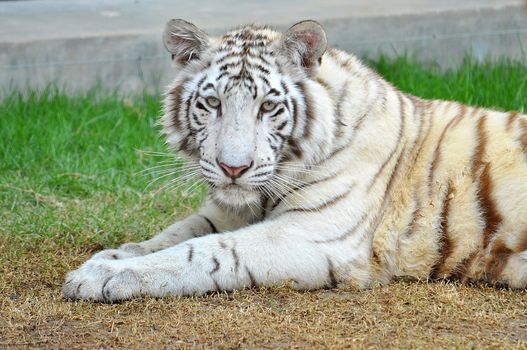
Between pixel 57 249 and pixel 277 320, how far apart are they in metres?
1.27

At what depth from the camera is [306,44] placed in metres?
3.62

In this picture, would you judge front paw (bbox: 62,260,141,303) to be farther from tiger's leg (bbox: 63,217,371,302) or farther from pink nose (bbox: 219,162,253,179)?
pink nose (bbox: 219,162,253,179)

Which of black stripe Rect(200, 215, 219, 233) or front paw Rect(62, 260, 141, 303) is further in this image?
black stripe Rect(200, 215, 219, 233)

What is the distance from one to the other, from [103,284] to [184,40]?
962 millimetres

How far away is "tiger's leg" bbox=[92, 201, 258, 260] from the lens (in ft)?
12.6

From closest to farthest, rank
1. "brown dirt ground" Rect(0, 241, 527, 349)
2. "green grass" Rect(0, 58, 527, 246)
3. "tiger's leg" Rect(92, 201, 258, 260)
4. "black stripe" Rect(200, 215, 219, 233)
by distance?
"brown dirt ground" Rect(0, 241, 527, 349), "tiger's leg" Rect(92, 201, 258, 260), "black stripe" Rect(200, 215, 219, 233), "green grass" Rect(0, 58, 527, 246)

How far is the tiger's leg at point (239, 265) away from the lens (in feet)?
11.1

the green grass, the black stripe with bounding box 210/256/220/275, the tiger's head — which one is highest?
the tiger's head

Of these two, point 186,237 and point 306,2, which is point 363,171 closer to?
point 186,237

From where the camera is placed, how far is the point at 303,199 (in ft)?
11.8

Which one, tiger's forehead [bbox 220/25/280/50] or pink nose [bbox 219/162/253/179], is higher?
tiger's forehead [bbox 220/25/280/50]

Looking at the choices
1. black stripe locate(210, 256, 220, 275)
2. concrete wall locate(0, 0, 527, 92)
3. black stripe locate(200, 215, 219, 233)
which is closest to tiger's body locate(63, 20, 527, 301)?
black stripe locate(210, 256, 220, 275)

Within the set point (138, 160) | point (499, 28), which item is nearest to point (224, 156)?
point (138, 160)

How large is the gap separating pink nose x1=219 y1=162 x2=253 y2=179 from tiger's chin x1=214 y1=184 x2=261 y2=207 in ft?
0.19
